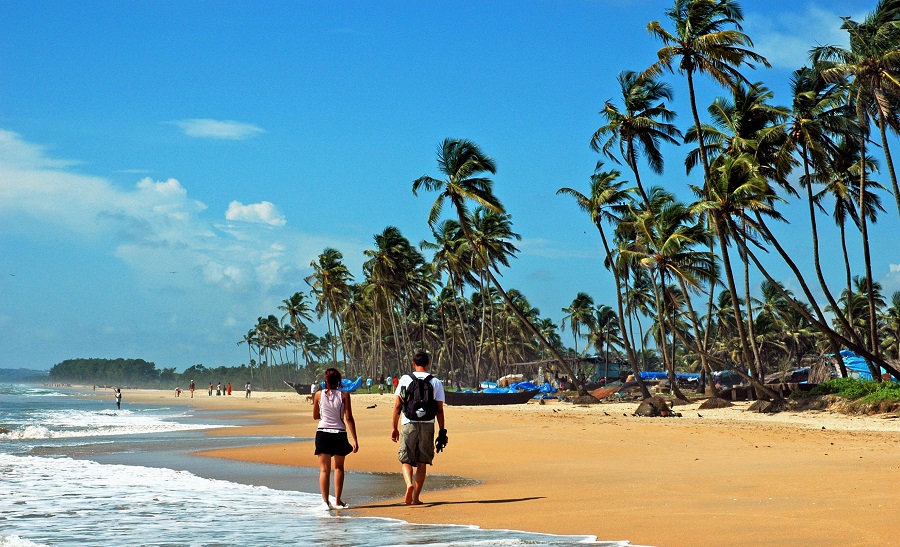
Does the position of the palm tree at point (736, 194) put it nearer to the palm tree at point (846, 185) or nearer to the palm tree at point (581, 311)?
the palm tree at point (846, 185)

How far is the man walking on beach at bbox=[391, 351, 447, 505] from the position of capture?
8648 millimetres

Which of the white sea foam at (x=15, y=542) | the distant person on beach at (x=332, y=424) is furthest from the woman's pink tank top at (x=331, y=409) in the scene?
the white sea foam at (x=15, y=542)

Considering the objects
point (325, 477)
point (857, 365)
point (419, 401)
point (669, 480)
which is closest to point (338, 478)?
point (325, 477)

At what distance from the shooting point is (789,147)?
2816cm

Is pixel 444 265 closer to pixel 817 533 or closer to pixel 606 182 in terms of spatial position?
pixel 606 182

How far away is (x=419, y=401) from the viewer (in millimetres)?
8633

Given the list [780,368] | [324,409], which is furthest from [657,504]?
[780,368]

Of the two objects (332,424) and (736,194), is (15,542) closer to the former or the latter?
(332,424)

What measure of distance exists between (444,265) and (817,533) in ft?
174

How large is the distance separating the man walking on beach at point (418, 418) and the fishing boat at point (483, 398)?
30.1m

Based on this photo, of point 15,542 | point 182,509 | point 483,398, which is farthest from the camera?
point 483,398

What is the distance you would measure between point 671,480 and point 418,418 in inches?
131

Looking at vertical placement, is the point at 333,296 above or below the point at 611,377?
above

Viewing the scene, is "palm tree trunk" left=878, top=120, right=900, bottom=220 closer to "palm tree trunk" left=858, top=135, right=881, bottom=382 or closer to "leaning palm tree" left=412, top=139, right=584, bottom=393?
"palm tree trunk" left=858, top=135, right=881, bottom=382
